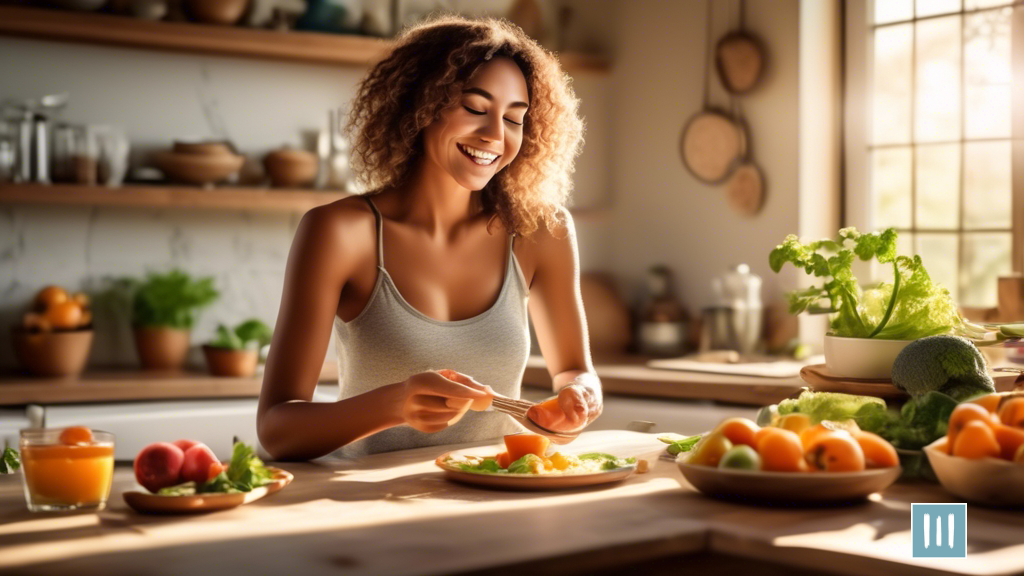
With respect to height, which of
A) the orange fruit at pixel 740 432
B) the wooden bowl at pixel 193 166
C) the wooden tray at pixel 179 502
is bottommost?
the wooden tray at pixel 179 502

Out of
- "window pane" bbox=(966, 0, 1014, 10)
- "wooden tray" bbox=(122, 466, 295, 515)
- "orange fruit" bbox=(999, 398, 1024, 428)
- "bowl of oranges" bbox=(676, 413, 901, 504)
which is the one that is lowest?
"wooden tray" bbox=(122, 466, 295, 515)

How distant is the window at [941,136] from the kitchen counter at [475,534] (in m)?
2.24

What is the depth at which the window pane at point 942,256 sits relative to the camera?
3551 mm

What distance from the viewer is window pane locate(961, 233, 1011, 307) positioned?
343 cm

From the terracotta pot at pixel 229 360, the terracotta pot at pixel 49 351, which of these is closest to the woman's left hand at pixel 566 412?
the terracotta pot at pixel 229 360

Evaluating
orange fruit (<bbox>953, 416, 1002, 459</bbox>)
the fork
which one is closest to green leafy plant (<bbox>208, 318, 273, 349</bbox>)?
the fork

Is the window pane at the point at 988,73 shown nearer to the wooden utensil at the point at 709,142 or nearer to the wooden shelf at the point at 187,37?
the wooden utensil at the point at 709,142

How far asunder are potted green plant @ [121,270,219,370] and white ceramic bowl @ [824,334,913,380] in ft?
7.53

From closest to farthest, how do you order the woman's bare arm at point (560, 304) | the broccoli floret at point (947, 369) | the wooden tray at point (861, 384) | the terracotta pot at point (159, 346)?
the broccoli floret at point (947, 369) → the wooden tray at point (861, 384) → the woman's bare arm at point (560, 304) → the terracotta pot at point (159, 346)

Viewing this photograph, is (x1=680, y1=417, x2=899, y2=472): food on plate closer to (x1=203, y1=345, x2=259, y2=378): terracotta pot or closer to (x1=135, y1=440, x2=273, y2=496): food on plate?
(x1=135, y1=440, x2=273, y2=496): food on plate

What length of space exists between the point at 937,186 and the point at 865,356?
1.96 metres

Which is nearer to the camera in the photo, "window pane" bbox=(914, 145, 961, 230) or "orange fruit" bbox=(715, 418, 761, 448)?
"orange fruit" bbox=(715, 418, 761, 448)

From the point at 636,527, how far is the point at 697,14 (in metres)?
3.16

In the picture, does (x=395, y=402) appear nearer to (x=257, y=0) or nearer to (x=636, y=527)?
(x=636, y=527)
